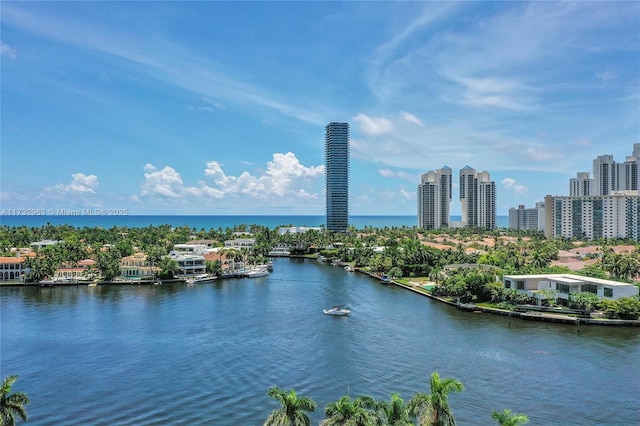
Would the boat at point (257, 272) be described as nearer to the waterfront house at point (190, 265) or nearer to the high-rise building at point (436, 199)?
the waterfront house at point (190, 265)

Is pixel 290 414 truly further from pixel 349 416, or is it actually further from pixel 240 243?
A: pixel 240 243

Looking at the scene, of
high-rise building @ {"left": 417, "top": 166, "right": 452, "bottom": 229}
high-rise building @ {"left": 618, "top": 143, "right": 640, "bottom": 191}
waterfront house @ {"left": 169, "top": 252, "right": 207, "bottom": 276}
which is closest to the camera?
waterfront house @ {"left": 169, "top": 252, "right": 207, "bottom": 276}

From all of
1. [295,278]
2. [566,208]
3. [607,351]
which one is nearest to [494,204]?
[566,208]

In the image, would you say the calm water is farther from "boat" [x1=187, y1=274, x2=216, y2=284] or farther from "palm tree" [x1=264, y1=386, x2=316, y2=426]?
"boat" [x1=187, y1=274, x2=216, y2=284]

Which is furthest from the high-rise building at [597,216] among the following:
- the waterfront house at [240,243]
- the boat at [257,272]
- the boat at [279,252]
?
the boat at [257,272]

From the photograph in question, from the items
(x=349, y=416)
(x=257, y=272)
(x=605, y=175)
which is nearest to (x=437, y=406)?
(x=349, y=416)

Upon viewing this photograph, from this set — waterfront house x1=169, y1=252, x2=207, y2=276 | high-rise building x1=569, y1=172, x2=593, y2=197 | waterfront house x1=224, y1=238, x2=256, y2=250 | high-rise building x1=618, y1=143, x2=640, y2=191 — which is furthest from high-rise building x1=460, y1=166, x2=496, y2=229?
waterfront house x1=169, y1=252, x2=207, y2=276
